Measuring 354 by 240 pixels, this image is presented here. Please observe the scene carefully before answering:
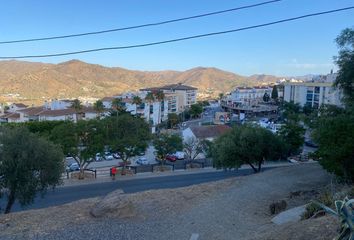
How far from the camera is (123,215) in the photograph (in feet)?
31.4

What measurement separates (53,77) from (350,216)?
169 m

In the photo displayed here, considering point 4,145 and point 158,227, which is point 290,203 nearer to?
point 158,227

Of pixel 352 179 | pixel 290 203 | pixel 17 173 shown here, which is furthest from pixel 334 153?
pixel 17 173

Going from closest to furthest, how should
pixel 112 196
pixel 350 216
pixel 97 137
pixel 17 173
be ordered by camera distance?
1. pixel 350 216
2. pixel 112 196
3. pixel 17 173
4. pixel 97 137

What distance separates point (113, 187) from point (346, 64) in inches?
603

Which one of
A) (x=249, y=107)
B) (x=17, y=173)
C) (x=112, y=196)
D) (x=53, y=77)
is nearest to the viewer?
(x=112, y=196)

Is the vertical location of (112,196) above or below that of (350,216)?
below

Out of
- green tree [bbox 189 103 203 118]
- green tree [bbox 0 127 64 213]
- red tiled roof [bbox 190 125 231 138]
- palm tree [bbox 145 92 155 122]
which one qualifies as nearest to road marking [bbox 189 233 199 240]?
green tree [bbox 0 127 64 213]

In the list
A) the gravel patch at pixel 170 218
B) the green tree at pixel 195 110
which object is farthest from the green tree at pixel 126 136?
the green tree at pixel 195 110

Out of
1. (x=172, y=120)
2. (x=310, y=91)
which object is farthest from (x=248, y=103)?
(x=172, y=120)

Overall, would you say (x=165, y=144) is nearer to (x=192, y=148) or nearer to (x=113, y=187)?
(x=192, y=148)

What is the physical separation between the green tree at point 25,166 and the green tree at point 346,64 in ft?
48.5

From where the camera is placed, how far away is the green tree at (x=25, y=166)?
14.8m

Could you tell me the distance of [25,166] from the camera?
49.0 ft
